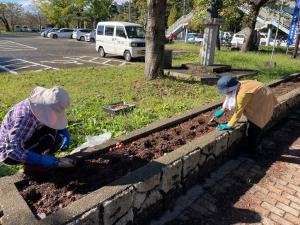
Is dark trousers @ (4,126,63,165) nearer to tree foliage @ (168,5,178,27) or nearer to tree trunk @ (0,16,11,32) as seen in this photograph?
tree foliage @ (168,5,178,27)

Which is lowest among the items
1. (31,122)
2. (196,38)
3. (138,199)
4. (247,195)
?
(247,195)

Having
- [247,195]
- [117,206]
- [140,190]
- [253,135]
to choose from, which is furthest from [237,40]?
[117,206]

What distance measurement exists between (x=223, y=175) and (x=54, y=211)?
7.65ft

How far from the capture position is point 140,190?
271 centimetres

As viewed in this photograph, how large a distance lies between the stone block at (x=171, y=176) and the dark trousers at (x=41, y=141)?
45.9 inches

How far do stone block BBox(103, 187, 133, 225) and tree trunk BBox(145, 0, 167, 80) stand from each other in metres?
6.12

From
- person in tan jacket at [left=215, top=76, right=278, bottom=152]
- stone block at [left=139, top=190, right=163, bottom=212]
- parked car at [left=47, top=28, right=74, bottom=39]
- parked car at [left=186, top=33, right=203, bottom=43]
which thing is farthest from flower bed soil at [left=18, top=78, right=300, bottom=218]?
parked car at [left=47, top=28, right=74, bottom=39]

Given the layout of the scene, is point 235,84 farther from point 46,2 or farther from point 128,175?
point 46,2

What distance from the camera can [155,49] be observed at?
8203 millimetres

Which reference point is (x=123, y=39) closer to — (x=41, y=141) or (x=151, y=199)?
(x=41, y=141)

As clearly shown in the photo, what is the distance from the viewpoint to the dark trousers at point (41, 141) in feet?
8.86

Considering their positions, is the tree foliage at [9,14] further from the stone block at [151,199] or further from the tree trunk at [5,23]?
the stone block at [151,199]

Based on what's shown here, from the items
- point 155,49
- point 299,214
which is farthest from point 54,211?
point 155,49

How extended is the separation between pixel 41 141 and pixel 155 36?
588cm
